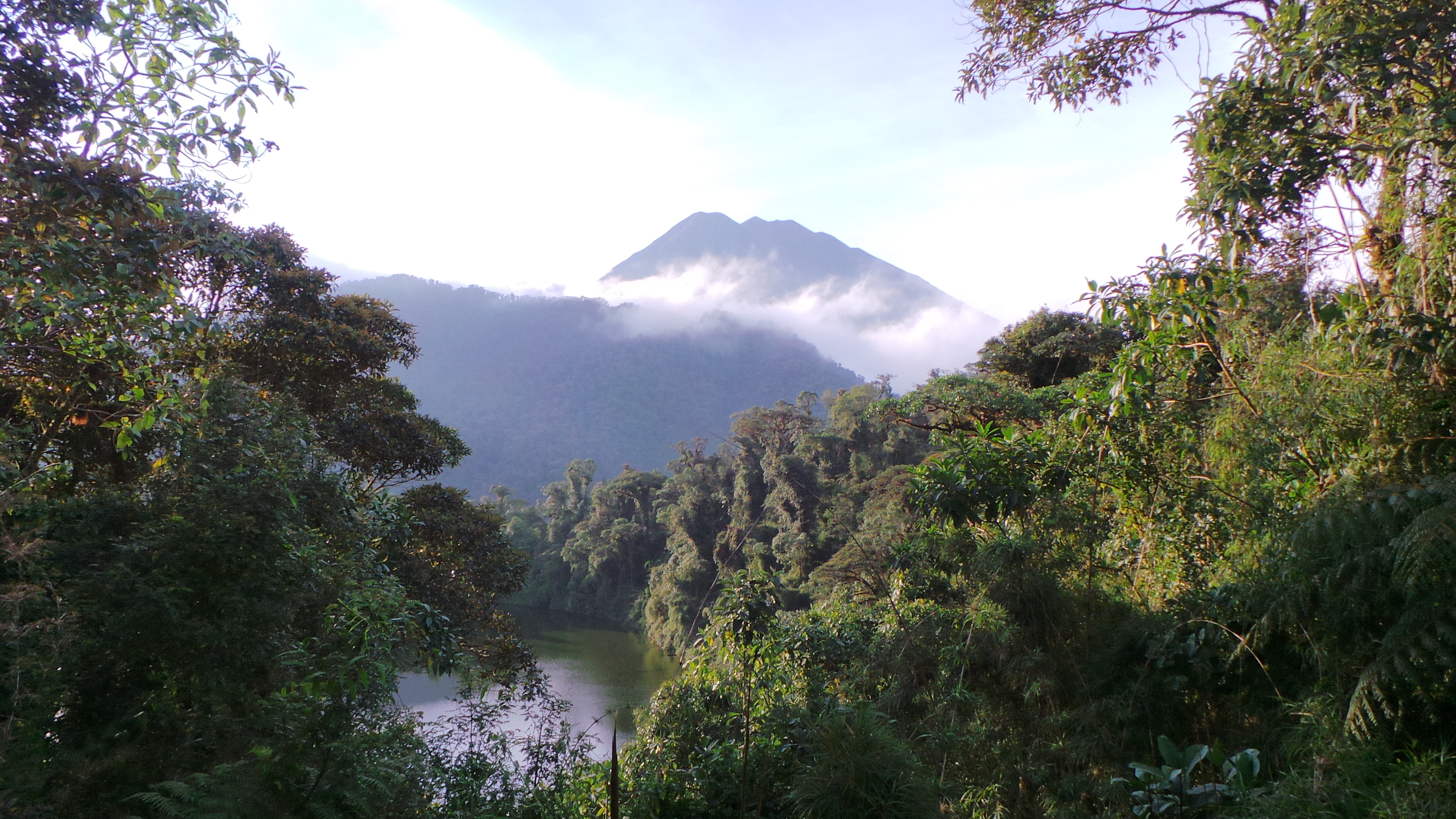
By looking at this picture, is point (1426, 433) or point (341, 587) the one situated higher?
point (1426, 433)

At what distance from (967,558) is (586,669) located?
1808 cm

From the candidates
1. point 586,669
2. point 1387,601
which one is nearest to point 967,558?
point 1387,601

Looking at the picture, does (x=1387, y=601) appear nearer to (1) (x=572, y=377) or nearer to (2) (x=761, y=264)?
(1) (x=572, y=377)

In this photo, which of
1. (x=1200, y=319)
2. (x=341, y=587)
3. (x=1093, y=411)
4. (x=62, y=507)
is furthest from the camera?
(x=341, y=587)

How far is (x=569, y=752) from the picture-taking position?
384cm

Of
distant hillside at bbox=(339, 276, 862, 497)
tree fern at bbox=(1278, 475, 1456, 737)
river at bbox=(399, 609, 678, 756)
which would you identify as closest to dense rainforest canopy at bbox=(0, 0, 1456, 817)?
tree fern at bbox=(1278, 475, 1456, 737)

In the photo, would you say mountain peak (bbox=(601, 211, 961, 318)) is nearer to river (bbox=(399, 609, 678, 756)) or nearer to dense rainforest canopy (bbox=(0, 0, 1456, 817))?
river (bbox=(399, 609, 678, 756))

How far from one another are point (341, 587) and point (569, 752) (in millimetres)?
1691

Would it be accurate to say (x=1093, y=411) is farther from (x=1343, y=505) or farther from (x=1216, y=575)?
(x=1343, y=505)

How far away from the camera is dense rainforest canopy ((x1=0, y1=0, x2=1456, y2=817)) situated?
7.48 ft

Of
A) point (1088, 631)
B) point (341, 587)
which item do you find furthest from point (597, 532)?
point (1088, 631)

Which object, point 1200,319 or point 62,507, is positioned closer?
point 1200,319

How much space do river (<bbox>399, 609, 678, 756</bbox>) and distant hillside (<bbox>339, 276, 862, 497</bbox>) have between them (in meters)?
23.6

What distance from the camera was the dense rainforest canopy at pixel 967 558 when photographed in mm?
2279
